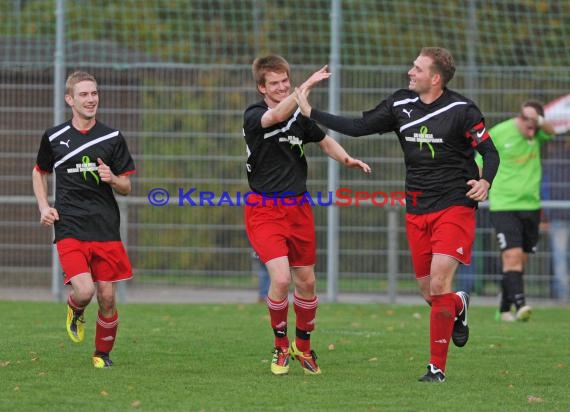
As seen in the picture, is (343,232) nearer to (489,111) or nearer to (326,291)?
(326,291)

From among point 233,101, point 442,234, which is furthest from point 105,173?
point 233,101

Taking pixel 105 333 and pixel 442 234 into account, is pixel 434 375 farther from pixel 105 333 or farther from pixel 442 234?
pixel 105 333

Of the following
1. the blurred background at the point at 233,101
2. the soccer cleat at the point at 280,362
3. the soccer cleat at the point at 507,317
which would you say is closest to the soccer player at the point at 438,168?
the soccer cleat at the point at 280,362

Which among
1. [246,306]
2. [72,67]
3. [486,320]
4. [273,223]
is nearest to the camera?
[273,223]

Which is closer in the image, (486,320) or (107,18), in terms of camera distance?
(486,320)

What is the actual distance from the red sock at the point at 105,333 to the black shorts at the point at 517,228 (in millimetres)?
5178

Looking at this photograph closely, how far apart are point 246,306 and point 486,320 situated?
9.15 feet

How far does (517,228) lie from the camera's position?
12445 mm

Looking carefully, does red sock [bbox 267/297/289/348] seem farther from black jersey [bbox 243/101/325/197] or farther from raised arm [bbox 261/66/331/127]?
raised arm [bbox 261/66/331/127]

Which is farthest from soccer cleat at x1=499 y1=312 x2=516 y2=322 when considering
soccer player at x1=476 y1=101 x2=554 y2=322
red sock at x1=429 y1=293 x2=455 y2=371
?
red sock at x1=429 y1=293 x2=455 y2=371

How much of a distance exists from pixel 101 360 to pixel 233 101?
22.7 ft

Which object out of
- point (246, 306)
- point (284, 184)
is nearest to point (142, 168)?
point (246, 306)

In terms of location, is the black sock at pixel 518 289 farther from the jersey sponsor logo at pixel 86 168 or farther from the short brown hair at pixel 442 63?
the jersey sponsor logo at pixel 86 168

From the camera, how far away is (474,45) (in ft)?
49.2
